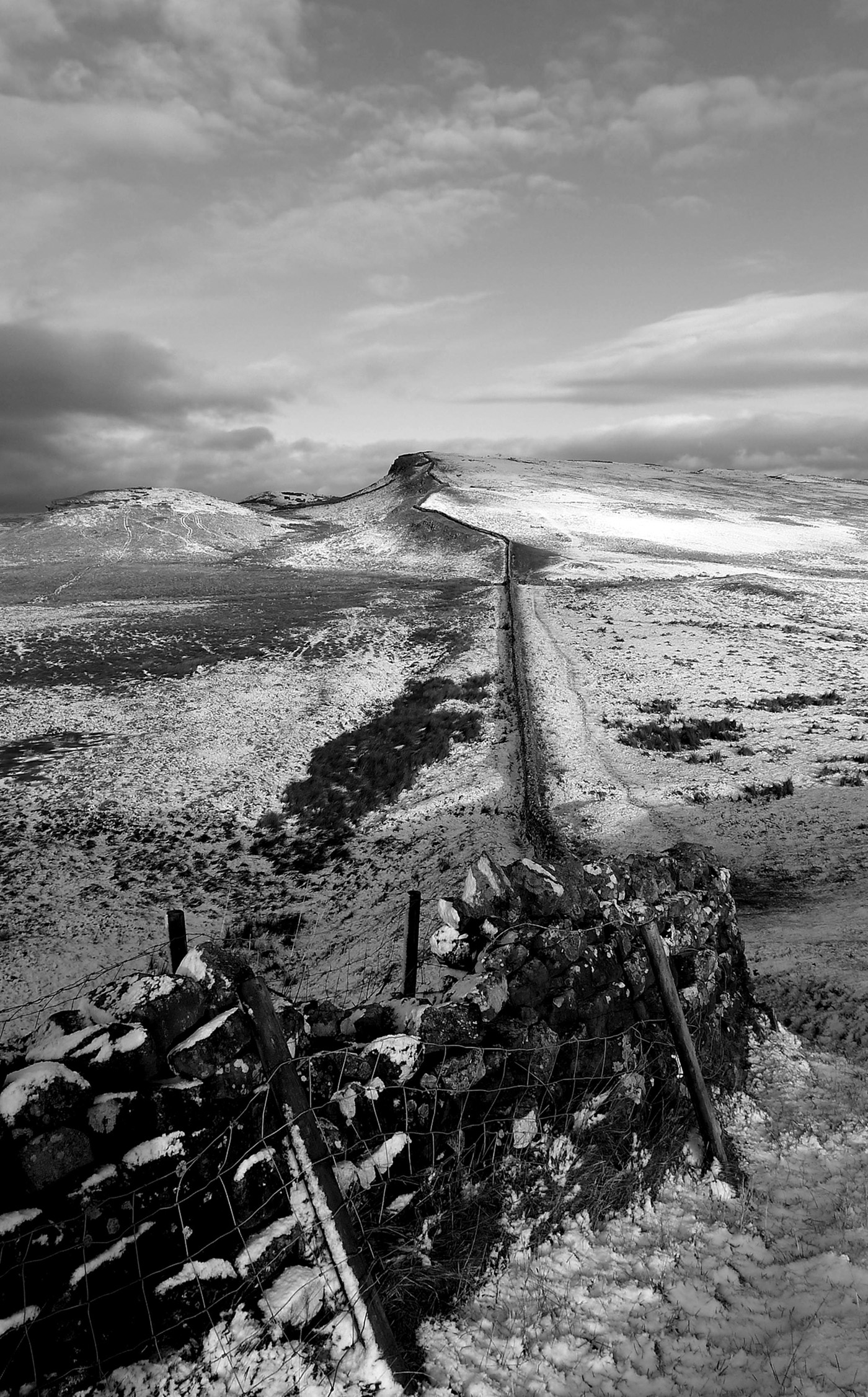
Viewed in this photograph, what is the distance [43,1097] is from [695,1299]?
489 cm

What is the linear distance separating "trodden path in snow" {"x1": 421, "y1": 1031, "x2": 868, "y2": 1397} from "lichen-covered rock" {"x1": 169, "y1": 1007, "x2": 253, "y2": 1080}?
2.39 m

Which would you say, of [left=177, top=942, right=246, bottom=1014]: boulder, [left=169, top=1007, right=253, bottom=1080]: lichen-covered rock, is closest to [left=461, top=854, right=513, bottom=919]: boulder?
[left=177, top=942, right=246, bottom=1014]: boulder

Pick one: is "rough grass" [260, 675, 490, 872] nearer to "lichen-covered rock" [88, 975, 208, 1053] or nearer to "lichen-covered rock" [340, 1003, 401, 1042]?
"lichen-covered rock" [340, 1003, 401, 1042]

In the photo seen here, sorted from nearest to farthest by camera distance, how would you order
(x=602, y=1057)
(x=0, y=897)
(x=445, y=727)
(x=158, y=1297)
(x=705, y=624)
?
(x=158, y=1297) → (x=602, y=1057) → (x=0, y=897) → (x=445, y=727) → (x=705, y=624)

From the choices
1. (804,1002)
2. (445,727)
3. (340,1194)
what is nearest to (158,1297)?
(340,1194)

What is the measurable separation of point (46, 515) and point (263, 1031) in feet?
314

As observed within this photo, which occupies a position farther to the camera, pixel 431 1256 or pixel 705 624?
pixel 705 624

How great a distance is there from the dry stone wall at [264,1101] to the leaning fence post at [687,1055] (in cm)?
48

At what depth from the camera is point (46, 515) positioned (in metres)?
87.2

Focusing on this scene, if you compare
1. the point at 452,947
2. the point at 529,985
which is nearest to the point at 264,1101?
the point at 529,985

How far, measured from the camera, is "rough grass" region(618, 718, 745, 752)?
79.7 ft

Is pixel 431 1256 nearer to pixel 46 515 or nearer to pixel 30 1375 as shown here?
pixel 30 1375

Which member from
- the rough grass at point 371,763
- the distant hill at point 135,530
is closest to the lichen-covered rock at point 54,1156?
the rough grass at point 371,763

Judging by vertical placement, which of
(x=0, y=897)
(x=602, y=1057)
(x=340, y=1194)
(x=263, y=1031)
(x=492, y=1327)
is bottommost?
(x=0, y=897)
